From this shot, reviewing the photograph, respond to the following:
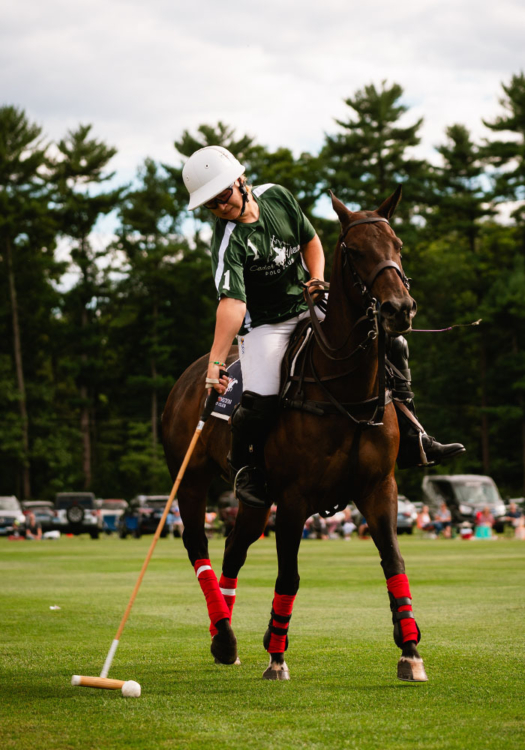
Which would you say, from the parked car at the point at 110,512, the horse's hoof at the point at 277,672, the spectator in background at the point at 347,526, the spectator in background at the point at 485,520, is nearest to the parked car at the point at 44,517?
the parked car at the point at 110,512

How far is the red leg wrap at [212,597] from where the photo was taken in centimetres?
805

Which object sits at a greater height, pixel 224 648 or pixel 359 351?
pixel 359 351

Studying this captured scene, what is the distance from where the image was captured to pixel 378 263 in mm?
6414

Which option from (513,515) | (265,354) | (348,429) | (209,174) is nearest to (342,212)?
(209,174)

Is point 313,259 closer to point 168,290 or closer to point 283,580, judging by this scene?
point 283,580

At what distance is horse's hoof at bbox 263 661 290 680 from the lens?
278 inches

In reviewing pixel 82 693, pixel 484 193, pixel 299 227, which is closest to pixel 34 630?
pixel 82 693

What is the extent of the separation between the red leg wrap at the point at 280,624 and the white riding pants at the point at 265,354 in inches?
56.2

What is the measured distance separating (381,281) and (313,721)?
8.20ft

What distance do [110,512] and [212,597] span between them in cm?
5094

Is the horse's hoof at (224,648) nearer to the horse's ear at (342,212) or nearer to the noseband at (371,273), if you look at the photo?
the noseband at (371,273)

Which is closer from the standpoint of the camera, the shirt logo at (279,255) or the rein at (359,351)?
the rein at (359,351)

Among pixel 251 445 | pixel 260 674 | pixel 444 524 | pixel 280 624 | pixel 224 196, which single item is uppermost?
pixel 224 196

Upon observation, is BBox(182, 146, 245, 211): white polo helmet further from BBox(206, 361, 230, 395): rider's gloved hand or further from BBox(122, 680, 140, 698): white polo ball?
BBox(122, 680, 140, 698): white polo ball
